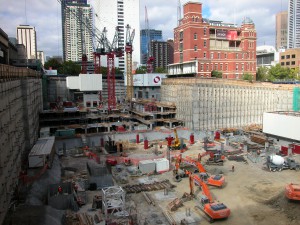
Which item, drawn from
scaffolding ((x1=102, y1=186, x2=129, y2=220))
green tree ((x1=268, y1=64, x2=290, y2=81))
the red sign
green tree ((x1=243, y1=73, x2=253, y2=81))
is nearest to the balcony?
the red sign

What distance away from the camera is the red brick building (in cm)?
7669

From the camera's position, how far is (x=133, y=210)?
25.5 meters

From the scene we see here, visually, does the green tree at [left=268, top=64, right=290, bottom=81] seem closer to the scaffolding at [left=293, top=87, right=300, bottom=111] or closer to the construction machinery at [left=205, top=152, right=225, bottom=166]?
the scaffolding at [left=293, top=87, right=300, bottom=111]

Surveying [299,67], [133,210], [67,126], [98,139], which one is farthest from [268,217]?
[299,67]

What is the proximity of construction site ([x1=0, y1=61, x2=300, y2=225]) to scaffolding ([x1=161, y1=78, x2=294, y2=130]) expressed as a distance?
227mm

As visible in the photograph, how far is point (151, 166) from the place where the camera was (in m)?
35.3

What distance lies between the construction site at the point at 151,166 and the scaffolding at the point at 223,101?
0.23m

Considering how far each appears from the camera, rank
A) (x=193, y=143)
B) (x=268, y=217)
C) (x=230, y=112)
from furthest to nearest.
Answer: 1. (x=230, y=112)
2. (x=193, y=143)
3. (x=268, y=217)

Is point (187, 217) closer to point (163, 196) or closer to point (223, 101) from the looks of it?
point (163, 196)

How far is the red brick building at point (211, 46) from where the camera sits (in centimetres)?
7669

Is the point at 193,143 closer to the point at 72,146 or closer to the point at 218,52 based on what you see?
the point at 72,146

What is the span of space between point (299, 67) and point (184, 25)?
62108mm

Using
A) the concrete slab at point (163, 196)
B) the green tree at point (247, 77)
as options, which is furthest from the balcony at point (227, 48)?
the concrete slab at point (163, 196)

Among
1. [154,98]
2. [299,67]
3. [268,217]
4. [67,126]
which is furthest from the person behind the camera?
[299,67]
